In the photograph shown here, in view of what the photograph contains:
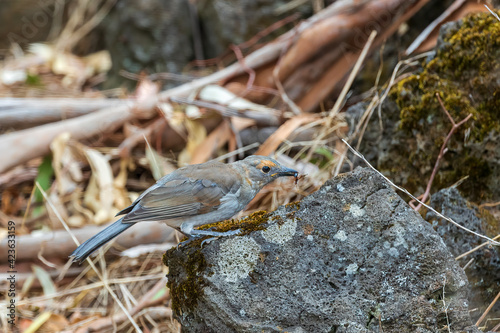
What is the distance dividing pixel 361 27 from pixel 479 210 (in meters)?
2.91

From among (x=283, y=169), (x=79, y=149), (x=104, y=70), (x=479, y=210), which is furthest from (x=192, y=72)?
(x=479, y=210)

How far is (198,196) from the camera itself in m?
2.87

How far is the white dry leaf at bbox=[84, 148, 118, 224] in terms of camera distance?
5028mm

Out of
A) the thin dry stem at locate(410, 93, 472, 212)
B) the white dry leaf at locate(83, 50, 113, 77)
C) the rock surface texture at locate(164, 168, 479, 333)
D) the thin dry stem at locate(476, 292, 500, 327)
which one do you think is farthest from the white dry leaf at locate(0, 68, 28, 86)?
the thin dry stem at locate(476, 292, 500, 327)

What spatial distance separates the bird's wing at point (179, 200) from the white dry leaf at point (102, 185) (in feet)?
7.42

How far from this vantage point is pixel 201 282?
2.41m

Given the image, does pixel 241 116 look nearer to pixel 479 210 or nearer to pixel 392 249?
pixel 479 210

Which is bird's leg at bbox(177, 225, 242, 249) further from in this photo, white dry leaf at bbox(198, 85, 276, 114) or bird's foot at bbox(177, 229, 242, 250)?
white dry leaf at bbox(198, 85, 276, 114)

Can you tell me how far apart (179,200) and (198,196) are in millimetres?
106

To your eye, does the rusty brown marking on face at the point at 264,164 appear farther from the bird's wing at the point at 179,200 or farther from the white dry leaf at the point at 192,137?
the white dry leaf at the point at 192,137

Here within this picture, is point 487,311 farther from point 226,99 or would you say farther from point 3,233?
point 3,233

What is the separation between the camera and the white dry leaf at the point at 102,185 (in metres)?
5.03

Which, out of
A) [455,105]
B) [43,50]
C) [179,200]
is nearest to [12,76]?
[43,50]

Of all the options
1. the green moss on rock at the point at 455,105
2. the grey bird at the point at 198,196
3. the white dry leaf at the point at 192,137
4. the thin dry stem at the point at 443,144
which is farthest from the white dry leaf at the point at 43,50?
the thin dry stem at the point at 443,144
